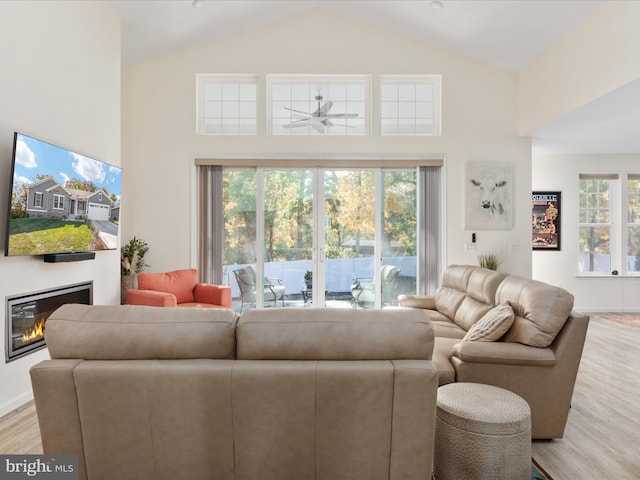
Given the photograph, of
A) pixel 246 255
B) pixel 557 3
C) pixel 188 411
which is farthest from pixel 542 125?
pixel 188 411

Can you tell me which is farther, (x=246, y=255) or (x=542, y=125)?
(x=246, y=255)

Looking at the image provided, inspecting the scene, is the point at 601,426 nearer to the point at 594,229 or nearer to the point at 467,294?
the point at 467,294

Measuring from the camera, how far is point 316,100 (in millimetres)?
5488

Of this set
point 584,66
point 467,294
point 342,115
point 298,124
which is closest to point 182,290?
point 298,124

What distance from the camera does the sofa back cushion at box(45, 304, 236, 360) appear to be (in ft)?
4.85

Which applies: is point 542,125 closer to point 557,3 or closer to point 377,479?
point 557,3

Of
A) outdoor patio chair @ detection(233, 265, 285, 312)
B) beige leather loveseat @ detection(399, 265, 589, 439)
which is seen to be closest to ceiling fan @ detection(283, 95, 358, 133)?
outdoor patio chair @ detection(233, 265, 285, 312)

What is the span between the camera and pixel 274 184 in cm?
556

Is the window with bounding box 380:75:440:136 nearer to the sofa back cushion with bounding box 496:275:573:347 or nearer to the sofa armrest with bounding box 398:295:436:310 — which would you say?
the sofa armrest with bounding box 398:295:436:310

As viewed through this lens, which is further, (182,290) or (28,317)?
(182,290)

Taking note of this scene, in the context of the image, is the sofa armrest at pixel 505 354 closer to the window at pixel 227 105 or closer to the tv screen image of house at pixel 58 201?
the tv screen image of house at pixel 58 201

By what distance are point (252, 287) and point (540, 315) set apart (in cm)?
390

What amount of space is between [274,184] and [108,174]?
7.13 feet

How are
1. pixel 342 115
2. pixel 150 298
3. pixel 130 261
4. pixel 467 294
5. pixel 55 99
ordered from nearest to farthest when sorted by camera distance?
pixel 55 99, pixel 467 294, pixel 150 298, pixel 130 261, pixel 342 115
